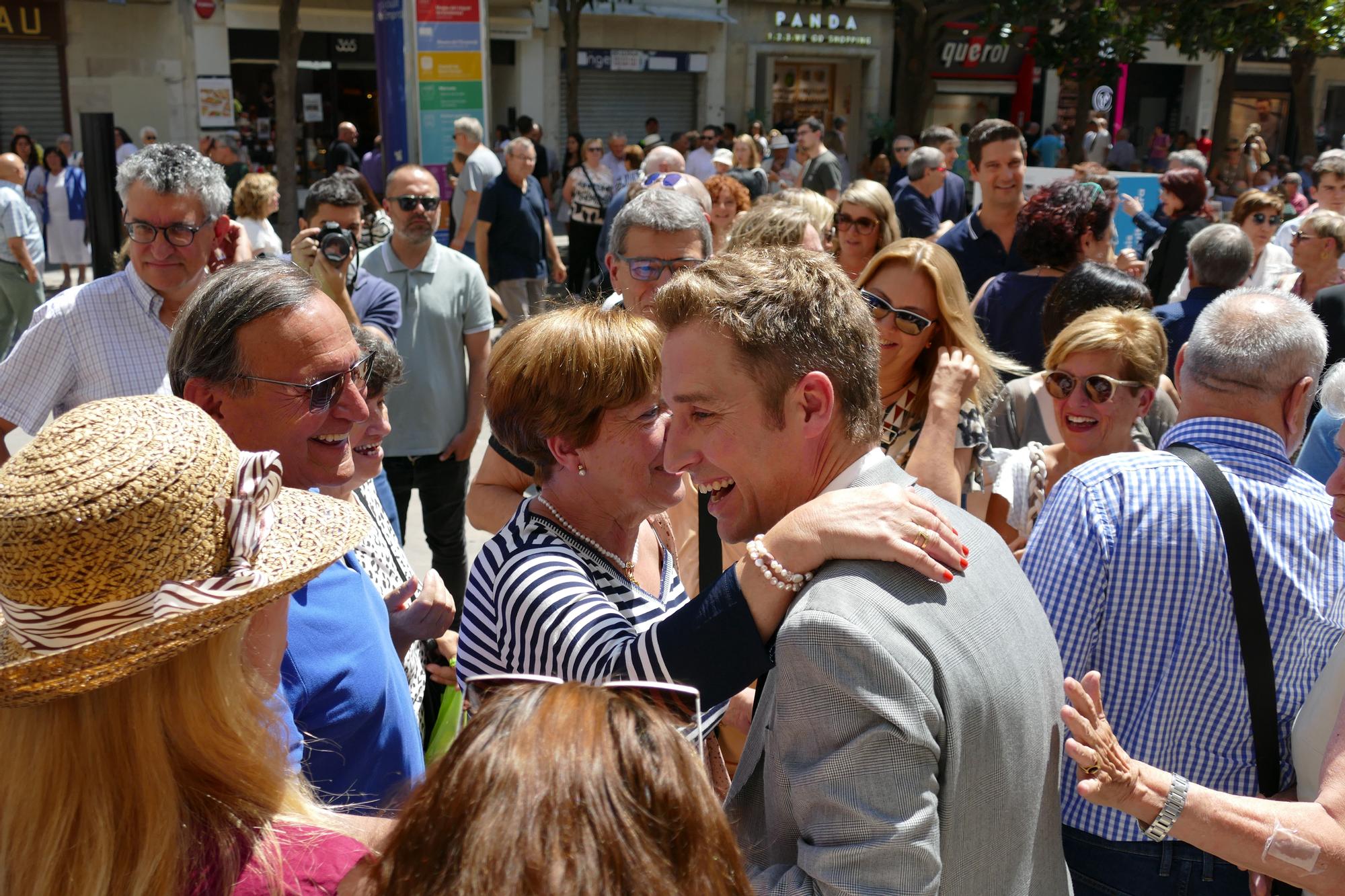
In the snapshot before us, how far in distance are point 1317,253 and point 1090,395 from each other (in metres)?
3.73

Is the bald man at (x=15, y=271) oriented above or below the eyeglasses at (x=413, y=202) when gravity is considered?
below

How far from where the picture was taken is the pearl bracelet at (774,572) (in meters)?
1.63

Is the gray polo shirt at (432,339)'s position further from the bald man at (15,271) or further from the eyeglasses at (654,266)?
the bald man at (15,271)

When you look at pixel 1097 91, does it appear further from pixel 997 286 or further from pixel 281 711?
pixel 281 711

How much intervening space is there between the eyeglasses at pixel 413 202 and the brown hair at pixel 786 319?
12.7ft

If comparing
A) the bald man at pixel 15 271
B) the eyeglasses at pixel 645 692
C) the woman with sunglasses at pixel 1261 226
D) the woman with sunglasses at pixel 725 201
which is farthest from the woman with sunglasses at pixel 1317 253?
the bald man at pixel 15 271

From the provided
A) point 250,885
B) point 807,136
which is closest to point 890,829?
point 250,885

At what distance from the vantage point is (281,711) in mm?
1633

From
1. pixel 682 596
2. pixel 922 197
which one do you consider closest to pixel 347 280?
pixel 682 596

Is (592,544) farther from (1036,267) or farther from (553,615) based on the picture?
(1036,267)

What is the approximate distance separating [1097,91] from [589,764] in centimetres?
2931

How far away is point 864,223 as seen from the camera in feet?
18.2

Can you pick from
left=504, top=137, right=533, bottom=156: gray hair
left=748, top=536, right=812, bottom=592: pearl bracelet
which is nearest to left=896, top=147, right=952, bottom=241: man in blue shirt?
left=504, top=137, right=533, bottom=156: gray hair

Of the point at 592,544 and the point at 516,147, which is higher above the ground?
the point at 516,147
